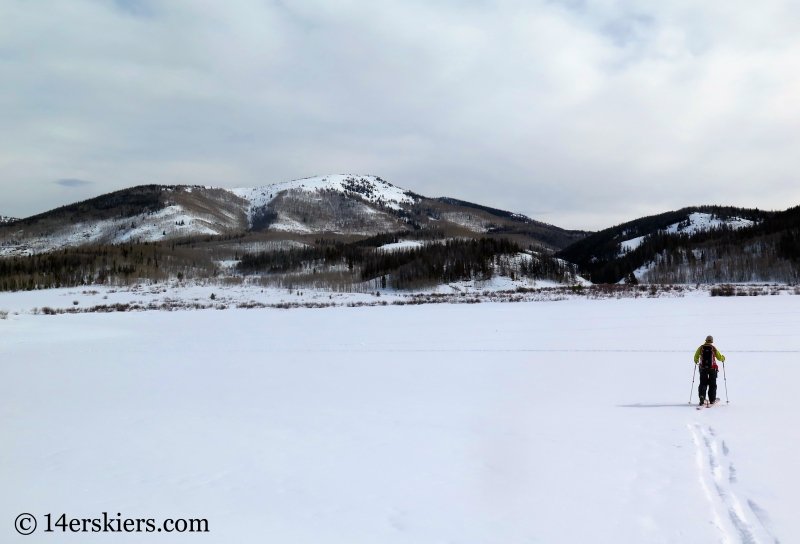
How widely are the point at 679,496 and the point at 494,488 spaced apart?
200 centimetres

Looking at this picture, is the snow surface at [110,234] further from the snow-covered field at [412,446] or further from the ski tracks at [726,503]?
the ski tracks at [726,503]

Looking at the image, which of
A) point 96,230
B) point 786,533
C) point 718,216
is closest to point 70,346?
point 786,533

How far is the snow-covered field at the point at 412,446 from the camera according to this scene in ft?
15.1

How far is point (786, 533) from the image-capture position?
4176 mm

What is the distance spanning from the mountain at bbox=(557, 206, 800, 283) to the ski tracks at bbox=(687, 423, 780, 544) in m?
74.0

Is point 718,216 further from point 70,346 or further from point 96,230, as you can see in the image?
point 96,230

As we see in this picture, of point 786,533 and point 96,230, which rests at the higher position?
point 96,230

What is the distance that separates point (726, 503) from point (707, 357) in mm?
5158

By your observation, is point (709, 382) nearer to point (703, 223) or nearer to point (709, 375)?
point (709, 375)

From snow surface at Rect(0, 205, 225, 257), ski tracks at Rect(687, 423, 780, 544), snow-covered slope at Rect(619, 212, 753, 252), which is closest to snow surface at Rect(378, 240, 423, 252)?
snow-covered slope at Rect(619, 212, 753, 252)

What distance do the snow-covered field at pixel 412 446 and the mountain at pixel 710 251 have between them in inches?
2789

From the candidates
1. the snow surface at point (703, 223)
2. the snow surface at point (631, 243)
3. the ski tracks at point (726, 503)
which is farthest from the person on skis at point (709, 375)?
the snow surface at point (703, 223)

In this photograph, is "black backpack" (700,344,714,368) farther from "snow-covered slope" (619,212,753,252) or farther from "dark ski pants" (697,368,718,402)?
"snow-covered slope" (619,212,753,252)

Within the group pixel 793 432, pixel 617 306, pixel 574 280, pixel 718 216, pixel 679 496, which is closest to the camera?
pixel 679 496
